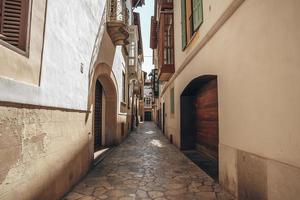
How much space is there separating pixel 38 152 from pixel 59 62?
1571 millimetres

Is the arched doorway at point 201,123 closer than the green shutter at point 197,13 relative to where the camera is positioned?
No

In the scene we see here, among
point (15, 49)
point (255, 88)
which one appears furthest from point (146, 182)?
point (15, 49)

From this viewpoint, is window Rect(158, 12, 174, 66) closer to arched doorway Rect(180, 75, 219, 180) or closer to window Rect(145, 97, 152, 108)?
arched doorway Rect(180, 75, 219, 180)

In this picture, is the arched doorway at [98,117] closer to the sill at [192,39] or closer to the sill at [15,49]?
the sill at [192,39]

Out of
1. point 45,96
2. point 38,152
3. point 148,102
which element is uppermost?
point 148,102

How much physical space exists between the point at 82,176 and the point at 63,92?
222cm

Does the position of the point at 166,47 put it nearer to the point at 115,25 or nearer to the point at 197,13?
the point at 115,25

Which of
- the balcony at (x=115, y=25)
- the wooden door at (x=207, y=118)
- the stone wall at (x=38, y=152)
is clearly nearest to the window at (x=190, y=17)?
the wooden door at (x=207, y=118)

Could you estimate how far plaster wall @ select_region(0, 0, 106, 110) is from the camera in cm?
248

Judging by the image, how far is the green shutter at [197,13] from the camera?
5.70 metres

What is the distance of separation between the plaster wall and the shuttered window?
120 millimetres

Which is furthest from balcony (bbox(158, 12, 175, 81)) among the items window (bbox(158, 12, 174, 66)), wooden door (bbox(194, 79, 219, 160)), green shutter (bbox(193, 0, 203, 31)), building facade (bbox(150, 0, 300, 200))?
building facade (bbox(150, 0, 300, 200))

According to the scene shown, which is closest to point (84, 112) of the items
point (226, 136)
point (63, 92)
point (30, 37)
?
point (63, 92)

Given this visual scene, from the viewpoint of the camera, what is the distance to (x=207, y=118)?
6.87 meters
